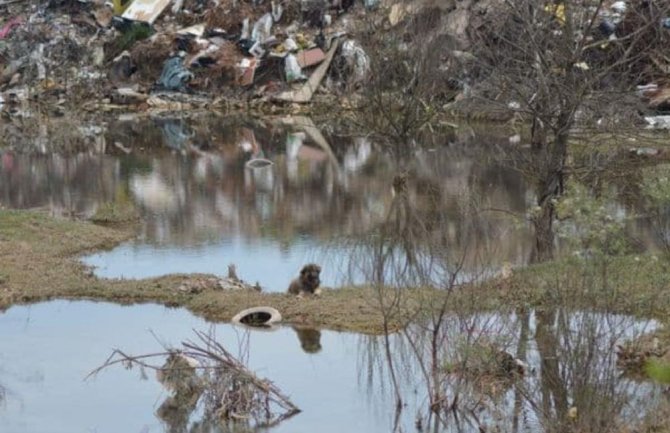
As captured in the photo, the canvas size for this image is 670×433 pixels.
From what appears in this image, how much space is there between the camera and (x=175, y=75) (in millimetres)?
30625

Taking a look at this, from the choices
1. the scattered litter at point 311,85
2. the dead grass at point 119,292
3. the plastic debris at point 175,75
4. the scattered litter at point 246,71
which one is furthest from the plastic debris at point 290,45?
the dead grass at point 119,292

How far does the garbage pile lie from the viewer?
2981 centimetres

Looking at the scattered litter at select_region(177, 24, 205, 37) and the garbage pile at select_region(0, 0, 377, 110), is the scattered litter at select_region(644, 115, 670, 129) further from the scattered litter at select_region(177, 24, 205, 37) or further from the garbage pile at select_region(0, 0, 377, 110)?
the scattered litter at select_region(177, 24, 205, 37)

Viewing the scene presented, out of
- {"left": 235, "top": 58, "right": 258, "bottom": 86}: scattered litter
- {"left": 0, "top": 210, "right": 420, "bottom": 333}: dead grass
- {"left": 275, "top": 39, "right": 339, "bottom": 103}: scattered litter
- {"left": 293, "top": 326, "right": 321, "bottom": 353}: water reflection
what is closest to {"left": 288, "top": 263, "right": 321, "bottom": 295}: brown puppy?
{"left": 0, "top": 210, "right": 420, "bottom": 333}: dead grass

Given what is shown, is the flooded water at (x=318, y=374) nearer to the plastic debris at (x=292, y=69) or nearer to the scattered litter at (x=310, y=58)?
the plastic debris at (x=292, y=69)

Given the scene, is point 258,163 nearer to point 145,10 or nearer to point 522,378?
point 522,378

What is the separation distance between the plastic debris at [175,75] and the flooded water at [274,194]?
13.9 ft

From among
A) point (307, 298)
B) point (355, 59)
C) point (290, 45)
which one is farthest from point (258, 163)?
point (290, 45)

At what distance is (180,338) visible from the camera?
942 cm

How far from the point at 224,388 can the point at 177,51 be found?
80.8 feet

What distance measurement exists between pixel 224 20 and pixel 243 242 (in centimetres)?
1954

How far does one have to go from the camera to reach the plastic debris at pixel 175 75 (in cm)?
3055

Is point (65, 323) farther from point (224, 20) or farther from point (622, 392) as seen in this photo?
point (224, 20)

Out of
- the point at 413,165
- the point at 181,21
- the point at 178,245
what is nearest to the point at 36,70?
the point at 181,21
